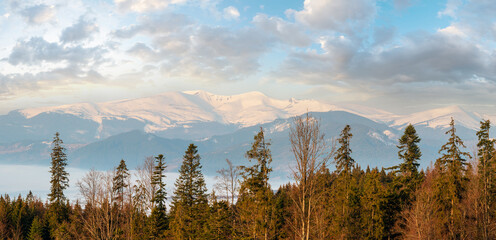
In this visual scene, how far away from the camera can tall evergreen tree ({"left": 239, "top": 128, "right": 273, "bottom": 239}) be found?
111ft

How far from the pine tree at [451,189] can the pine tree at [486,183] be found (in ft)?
7.28

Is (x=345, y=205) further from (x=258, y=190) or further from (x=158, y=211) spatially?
(x=158, y=211)

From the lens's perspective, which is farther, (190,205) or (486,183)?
(190,205)


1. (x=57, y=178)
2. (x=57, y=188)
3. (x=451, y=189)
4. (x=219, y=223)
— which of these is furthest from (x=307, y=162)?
(x=57, y=178)

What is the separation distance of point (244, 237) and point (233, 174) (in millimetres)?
17840

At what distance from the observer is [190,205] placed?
56.3 metres

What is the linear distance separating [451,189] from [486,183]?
4.37 m

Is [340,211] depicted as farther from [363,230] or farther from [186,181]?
[186,181]

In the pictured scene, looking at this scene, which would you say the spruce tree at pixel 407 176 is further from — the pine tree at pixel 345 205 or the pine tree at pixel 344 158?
the pine tree at pixel 344 158

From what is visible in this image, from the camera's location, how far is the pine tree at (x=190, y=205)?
4944 centimetres

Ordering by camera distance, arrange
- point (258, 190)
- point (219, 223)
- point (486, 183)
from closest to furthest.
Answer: point (258, 190) < point (219, 223) < point (486, 183)

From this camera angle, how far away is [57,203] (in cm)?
7219

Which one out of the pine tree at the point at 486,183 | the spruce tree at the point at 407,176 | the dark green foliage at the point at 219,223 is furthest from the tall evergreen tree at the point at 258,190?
the pine tree at the point at 486,183

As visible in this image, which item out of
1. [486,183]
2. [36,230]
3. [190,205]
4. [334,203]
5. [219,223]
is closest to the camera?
[219,223]
